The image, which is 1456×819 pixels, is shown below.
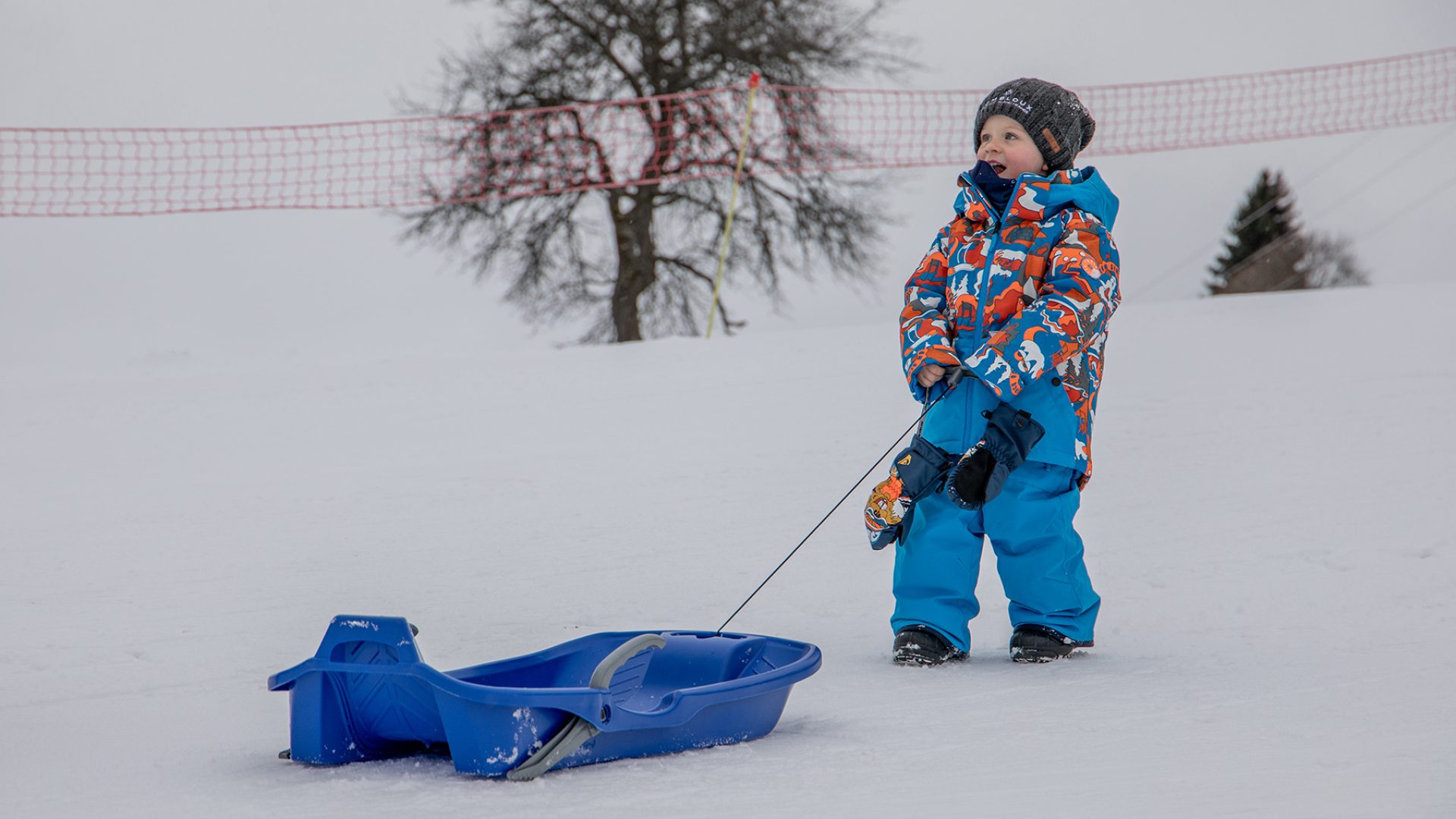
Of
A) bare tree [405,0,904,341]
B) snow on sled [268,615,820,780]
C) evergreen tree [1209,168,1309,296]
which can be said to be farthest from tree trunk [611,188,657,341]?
evergreen tree [1209,168,1309,296]

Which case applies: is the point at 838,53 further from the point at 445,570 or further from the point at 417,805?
the point at 417,805

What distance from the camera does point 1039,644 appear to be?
312cm

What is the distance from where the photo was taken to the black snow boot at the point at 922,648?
3.10m

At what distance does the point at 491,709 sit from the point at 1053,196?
1.90 m

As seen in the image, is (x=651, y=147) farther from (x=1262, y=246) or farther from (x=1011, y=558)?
(x=1262, y=246)

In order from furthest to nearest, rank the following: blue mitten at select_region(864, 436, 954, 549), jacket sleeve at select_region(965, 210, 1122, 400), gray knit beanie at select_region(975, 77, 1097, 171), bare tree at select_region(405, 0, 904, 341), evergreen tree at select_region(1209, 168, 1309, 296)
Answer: evergreen tree at select_region(1209, 168, 1309, 296)
bare tree at select_region(405, 0, 904, 341)
gray knit beanie at select_region(975, 77, 1097, 171)
blue mitten at select_region(864, 436, 954, 549)
jacket sleeve at select_region(965, 210, 1122, 400)

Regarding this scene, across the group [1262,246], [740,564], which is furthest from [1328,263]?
[740,564]

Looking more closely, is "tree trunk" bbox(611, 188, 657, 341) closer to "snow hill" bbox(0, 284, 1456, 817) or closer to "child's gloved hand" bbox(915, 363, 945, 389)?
"snow hill" bbox(0, 284, 1456, 817)

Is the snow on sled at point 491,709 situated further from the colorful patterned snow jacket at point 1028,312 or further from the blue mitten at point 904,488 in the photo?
the colorful patterned snow jacket at point 1028,312

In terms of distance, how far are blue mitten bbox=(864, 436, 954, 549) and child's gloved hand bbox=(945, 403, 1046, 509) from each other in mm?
90

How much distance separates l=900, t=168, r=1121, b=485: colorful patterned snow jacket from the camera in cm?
301

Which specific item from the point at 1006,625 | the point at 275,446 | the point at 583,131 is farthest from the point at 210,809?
the point at 583,131

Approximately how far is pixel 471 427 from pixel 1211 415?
378 centimetres

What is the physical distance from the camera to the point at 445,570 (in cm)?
450
